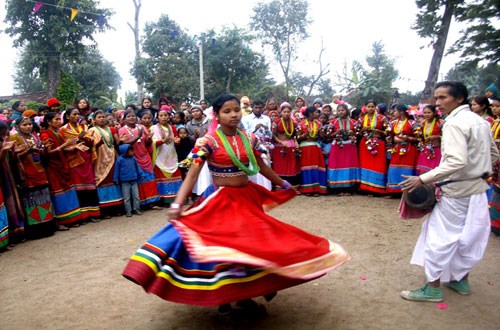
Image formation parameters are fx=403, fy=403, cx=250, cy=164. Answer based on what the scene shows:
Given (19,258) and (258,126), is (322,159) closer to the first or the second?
(258,126)

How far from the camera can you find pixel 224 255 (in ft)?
9.05

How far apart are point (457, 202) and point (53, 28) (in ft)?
77.2

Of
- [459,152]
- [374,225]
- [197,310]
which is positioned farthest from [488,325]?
[374,225]

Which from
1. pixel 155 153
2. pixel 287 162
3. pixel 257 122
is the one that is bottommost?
pixel 287 162

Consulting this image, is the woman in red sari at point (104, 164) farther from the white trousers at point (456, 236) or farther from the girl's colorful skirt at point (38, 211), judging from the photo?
the white trousers at point (456, 236)

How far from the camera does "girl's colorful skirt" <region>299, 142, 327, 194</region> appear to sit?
8.84m

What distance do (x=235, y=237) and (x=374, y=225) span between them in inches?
158

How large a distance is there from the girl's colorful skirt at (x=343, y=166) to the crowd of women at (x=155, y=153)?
22mm

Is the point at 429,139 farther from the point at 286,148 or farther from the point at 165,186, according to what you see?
the point at 165,186

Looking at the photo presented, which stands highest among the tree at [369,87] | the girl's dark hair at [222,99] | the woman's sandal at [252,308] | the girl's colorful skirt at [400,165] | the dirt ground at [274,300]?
the tree at [369,87]

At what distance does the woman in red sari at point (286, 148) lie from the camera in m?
8.58

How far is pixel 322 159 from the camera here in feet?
29.5

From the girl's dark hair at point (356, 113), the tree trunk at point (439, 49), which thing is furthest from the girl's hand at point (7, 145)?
the tree trunk at point (439, 49)

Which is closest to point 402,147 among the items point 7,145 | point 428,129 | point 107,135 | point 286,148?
point 428,129
